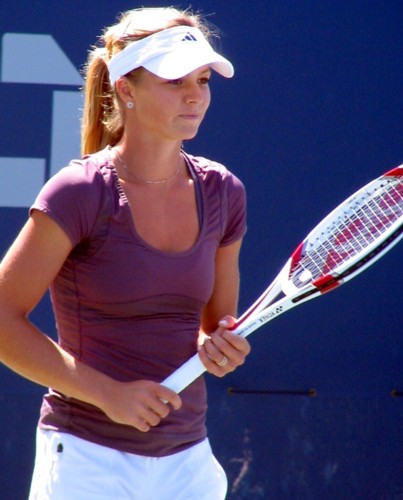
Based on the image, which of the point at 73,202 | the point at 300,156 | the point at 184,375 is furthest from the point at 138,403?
the point at 300,156

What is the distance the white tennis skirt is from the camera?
5.99 ft

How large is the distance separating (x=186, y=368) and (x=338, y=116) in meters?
1.40

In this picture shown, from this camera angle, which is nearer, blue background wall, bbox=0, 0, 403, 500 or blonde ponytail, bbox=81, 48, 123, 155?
blonde ponytail, bbox=81, 48, 123, 155

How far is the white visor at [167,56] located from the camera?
188 cm

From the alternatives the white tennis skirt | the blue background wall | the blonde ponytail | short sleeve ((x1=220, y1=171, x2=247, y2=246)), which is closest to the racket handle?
the white tennis skirt

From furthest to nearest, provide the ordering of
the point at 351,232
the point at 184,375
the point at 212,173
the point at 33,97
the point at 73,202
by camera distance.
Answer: the point at 33,97 → the point at 351,232 → the point at 212,173 → the point at 184,375 → the point at 73,202

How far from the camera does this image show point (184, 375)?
1873 millimetres

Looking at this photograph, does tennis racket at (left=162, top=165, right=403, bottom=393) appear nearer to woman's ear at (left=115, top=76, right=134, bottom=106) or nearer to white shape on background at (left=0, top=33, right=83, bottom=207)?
woman's ear at (left=115, top=76, right=134, bottom=106)

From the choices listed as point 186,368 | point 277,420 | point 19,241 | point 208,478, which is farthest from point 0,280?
point 277,420

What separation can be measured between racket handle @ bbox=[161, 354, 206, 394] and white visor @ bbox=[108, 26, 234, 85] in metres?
0.49

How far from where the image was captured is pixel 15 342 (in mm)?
1813

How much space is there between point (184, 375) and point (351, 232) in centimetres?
48

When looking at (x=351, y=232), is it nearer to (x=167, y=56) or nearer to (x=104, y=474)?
(x=167, y=56)

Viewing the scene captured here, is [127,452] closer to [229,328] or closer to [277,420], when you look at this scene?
[229,328]
